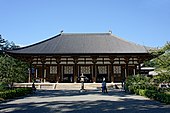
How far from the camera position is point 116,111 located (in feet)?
33.9

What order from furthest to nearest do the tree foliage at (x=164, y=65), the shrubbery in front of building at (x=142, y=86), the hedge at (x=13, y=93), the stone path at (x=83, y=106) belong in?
the shrubbery in front of building at (x=142, y=86) → the hedge at (x=13, y=93) → the tree foliage at (x=164, y=65) → the stone path at (x=83, y=106)

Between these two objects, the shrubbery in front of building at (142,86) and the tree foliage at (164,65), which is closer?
the tree foliage at (164,65)

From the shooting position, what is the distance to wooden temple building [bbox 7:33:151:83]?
30.8 meters

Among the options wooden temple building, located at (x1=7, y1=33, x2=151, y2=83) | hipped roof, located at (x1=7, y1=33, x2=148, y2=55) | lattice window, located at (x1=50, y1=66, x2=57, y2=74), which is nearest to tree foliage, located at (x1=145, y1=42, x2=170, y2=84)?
wooden temple building, located at (x1=7, y1=33, x2=151, y2=83)

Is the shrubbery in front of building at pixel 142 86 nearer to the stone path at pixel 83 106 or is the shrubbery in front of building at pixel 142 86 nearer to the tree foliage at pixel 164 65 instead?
the tree foliage at pixel 164 65

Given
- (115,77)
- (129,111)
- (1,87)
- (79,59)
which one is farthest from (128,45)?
(129,111)

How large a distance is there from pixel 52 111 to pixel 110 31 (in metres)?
29.0

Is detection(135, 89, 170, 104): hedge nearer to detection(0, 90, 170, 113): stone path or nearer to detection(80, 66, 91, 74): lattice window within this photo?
detection(0, 90, 170, 113): stone path

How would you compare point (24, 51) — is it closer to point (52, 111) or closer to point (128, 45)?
point (128, 45)

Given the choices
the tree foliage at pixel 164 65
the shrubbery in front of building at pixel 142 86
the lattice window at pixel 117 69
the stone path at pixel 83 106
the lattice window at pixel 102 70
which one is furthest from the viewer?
the lattice window at pixel 102 70

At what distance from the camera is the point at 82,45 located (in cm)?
3341

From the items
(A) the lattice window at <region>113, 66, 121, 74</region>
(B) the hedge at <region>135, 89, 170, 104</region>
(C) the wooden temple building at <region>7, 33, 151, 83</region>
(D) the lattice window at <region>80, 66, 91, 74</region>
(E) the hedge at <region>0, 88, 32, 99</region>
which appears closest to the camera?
(B) the hedge at <region>135, 89, 170, 104</region>

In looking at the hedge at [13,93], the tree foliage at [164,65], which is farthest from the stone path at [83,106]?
the tree foliage at [164,65]

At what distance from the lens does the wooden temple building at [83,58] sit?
30.8 m
